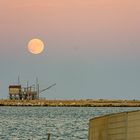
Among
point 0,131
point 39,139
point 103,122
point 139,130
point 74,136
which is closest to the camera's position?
point 139,130

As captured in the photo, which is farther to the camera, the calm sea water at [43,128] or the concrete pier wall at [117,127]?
the calm sea water at [43,128]

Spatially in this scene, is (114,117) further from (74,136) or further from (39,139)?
(74,136)

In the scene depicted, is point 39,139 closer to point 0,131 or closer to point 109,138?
point 0,131

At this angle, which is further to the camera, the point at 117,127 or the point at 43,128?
the point at 43,128

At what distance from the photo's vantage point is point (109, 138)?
19.5 meters

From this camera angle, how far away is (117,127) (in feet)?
62.7

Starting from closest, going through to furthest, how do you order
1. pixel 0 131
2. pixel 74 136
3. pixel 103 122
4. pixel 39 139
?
pixel 103 122 < pixel 39 139 < pixel 74 136 < pixel 0 131

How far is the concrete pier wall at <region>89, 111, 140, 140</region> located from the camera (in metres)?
18.6

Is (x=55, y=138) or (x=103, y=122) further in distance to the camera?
(x=55, y=138)

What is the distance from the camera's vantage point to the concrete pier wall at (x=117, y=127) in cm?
1862

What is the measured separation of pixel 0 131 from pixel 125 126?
45428 millimetres

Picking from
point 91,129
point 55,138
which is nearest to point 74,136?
point 55,138

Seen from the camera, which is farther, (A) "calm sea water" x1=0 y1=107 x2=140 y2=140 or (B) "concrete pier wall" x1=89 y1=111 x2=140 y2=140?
(A) "calm sea water" x1=0 y1=107 x2=140 y2=140

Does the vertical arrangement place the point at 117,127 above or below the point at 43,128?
below
